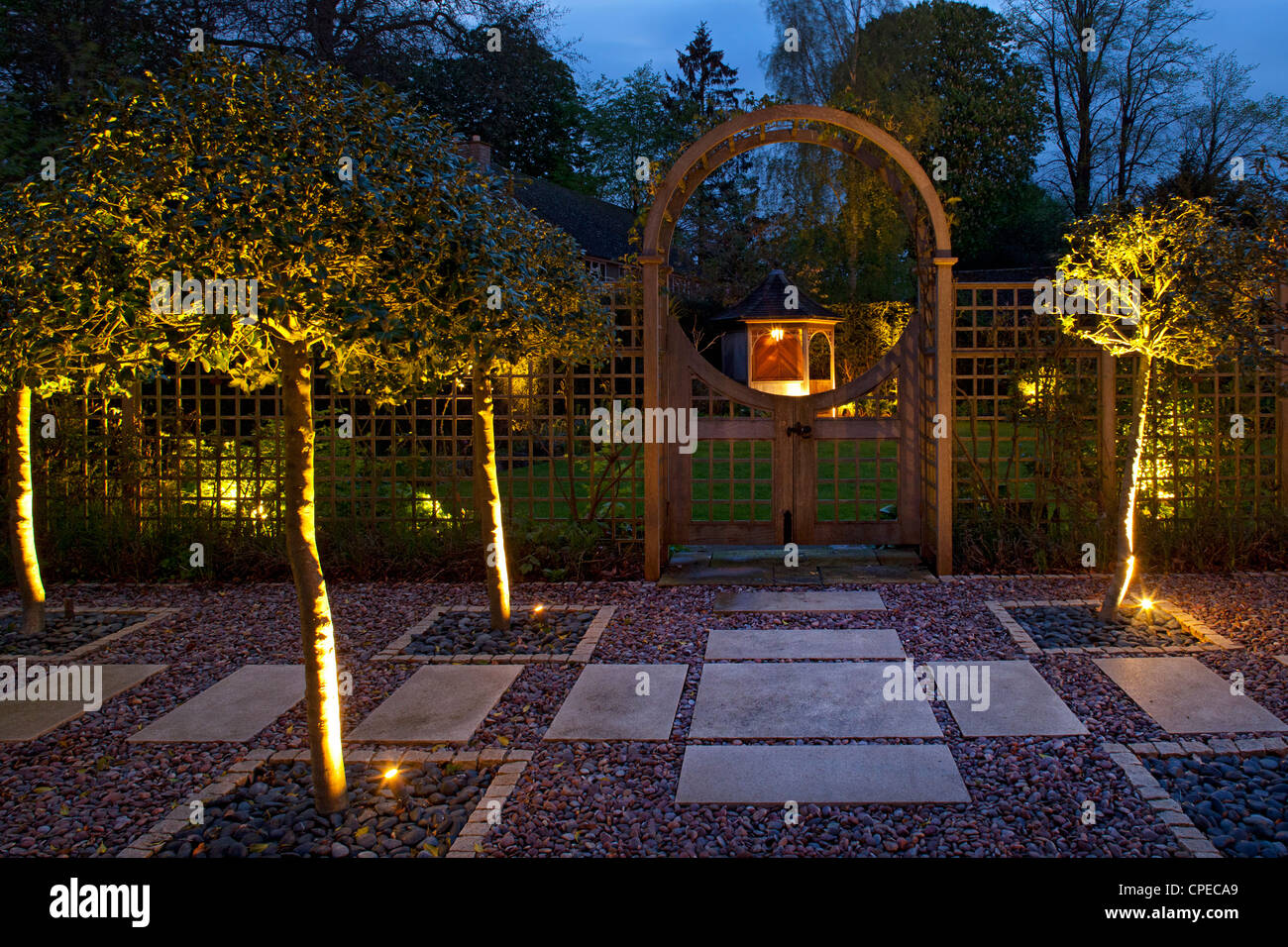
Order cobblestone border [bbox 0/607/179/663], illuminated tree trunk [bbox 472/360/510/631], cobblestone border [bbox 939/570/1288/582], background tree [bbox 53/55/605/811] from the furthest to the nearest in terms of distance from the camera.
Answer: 1. cobblestone border [bbox 939/570/1288/582]
2. illuminated tree trunk [bbox 472/360/510/631]
3. cobblestone border [bbox 0/607/179/663]
4. background tree [bbox 53/55/605/811]

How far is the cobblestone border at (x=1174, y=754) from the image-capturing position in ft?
9.46

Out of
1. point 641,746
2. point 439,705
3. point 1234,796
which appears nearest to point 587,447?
point 439,705

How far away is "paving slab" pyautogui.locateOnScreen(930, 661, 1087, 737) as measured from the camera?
12.4ft

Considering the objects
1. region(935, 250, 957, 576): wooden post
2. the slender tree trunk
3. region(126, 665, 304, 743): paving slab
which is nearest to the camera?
region(126, 665, 304, 743): paving slab

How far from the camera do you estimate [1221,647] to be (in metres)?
4.85

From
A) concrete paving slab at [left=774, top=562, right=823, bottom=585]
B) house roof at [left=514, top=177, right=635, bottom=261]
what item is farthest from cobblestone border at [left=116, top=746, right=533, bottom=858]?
house roof at [left=514, top=177, right=635, bottom=261]

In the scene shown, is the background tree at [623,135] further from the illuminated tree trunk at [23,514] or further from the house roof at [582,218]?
the illuminated tree trunk at [23,514]

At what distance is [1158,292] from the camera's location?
16.8 feet

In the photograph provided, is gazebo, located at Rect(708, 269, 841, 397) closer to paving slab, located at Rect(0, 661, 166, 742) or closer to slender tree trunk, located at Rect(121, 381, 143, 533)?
slender tree trunk, located at Rect(121, 381, 143, 533)

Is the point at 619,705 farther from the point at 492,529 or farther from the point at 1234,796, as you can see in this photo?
the point at 1234,796

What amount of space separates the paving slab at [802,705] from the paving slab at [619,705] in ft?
0.45

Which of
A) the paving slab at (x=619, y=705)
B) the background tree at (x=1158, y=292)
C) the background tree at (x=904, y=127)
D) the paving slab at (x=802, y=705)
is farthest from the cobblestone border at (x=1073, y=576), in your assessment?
the background tree at (x=904, y=127)

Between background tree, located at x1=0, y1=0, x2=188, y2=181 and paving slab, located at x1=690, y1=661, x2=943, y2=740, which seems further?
background tree, located at x1=0, y1=0, x2=188, y2=181

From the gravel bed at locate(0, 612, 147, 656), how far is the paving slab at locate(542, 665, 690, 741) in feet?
9.76
